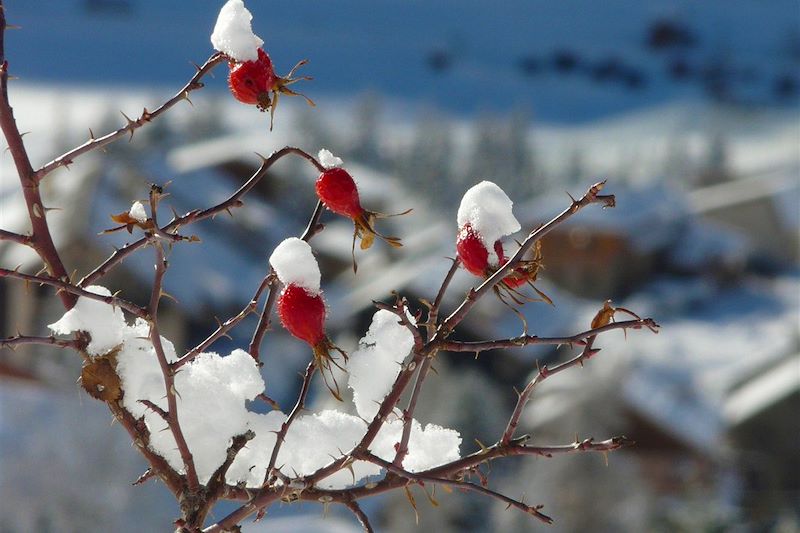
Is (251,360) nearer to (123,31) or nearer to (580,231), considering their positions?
(580,231)

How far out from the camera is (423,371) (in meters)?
0.88

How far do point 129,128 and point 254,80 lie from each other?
0.41 feet

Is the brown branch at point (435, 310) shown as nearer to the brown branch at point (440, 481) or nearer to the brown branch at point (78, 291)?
the brown branch at point (440, 481)

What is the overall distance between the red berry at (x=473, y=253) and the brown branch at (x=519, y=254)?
34mm

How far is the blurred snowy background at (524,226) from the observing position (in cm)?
977

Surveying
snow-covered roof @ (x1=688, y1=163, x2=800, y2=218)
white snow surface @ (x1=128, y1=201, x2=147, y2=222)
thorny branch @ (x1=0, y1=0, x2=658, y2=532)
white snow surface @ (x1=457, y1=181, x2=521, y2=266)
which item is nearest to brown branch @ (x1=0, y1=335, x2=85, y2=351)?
thorny branch @ (x1=0, y1=0, x2=658, y2=532)

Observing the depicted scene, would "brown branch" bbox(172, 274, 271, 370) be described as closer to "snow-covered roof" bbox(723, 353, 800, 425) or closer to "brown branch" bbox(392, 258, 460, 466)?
"brown branch" bbox(392, 258, 460, 466)

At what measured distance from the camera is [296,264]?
891mm

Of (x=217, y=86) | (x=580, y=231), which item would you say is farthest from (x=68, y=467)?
(x=217, y=86)

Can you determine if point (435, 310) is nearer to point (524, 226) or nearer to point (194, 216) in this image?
point (194, 216)

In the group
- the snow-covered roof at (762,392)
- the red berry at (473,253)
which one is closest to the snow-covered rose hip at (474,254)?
the red berry at (473,253)

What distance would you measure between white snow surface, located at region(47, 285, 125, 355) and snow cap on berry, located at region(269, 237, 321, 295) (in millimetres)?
154

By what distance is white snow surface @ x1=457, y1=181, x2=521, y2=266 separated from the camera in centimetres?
92

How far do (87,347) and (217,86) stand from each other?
3506cm
